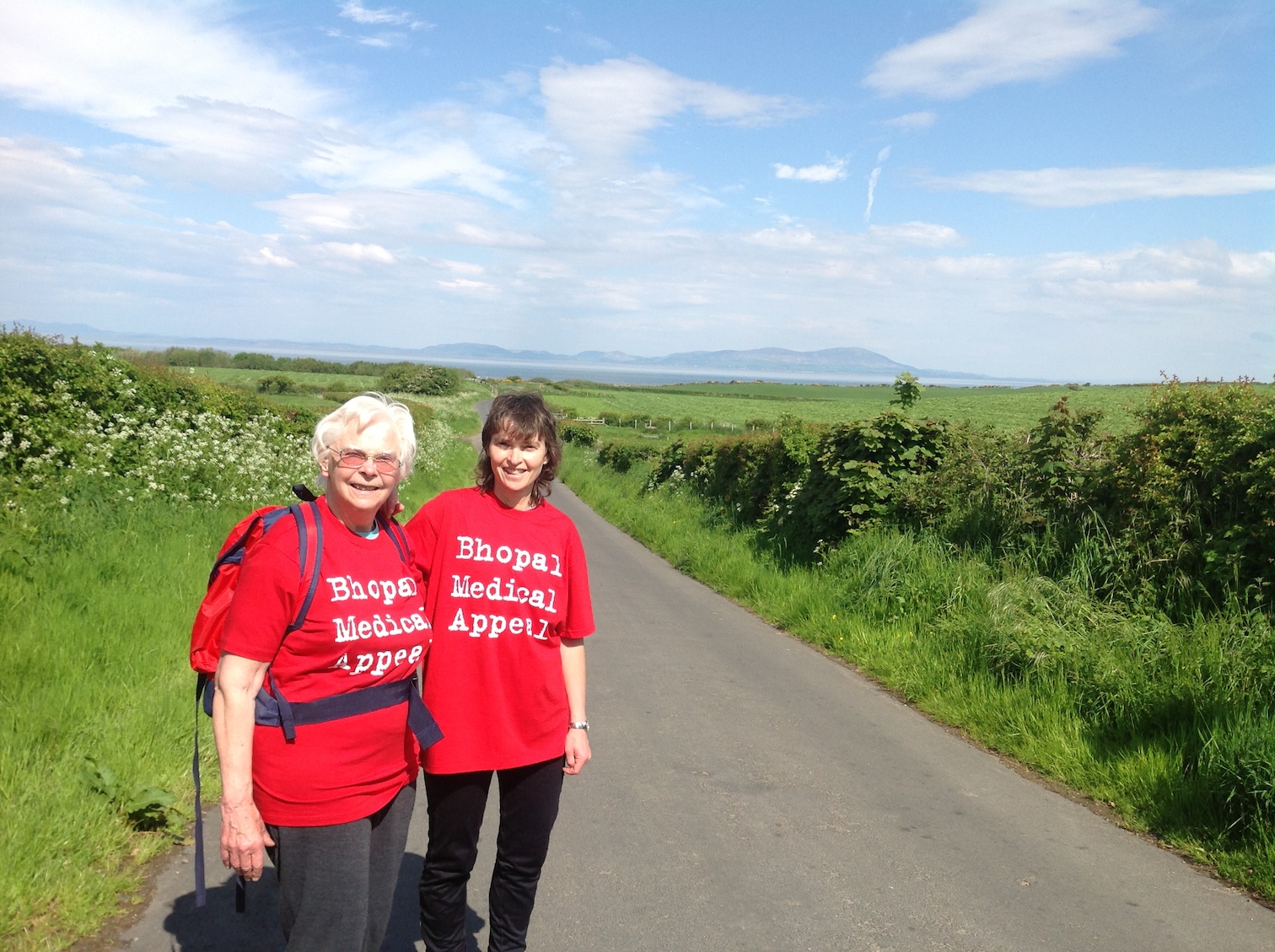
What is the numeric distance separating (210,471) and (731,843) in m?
9.02

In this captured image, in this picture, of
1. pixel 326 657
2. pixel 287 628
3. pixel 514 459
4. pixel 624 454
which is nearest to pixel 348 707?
pixel 326 657

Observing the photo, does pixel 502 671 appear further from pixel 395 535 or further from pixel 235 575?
pixel 235 575

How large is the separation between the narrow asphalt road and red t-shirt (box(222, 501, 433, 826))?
1277 millimetres

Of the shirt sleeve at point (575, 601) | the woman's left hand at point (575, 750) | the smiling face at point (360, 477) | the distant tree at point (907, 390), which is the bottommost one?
the woman's left hand at point (575, 750)

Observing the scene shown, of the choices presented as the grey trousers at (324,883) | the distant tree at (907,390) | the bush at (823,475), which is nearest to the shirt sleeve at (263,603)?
the grey trousers at (324,883)

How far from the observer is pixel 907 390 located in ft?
38.5

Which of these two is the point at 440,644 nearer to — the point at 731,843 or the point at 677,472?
the point at 731,843

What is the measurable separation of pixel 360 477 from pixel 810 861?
9.29 feet

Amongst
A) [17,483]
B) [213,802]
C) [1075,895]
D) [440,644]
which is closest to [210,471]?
[17,483]

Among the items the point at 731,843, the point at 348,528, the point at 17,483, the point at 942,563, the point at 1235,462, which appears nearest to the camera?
the point at 348,528

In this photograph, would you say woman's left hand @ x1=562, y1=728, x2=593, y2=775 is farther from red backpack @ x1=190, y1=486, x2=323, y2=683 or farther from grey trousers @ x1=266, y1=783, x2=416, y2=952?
red backpack @ x1=190, y1=486, x2=323, y2=683

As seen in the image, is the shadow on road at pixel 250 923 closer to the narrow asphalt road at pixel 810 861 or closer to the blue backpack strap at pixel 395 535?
the narrow asphalt road at pixel 810 861

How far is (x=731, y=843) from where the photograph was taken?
430 cm

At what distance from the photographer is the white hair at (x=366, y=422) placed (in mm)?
2631
